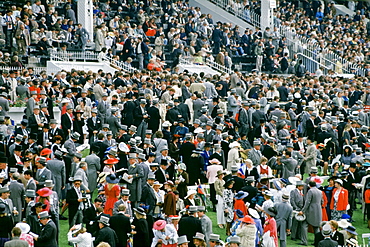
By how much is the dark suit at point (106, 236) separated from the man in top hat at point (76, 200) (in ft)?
6.74

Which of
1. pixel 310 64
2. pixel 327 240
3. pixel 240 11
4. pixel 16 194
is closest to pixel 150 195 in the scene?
pixel 16 194

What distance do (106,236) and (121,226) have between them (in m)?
0.52

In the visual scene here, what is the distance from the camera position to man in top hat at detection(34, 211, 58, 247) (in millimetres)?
13039

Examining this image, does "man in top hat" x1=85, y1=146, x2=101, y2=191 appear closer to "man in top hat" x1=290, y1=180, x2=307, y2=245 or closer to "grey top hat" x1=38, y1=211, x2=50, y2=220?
"grey top hat" x1=38, y1=211, x2=50, y2=220

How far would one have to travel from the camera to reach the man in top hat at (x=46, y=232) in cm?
1304

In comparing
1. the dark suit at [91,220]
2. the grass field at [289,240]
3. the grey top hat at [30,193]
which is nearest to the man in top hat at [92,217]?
the dark suit at [91,220]

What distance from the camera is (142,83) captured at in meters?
24.3

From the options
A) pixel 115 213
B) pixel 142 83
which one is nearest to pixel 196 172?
pixel 115 213

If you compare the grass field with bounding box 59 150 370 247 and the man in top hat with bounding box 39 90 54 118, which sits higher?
the man in top hat with bounding box 39 90 54 118

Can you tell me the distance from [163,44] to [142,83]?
8993mm

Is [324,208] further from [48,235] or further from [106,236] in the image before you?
[48,235]

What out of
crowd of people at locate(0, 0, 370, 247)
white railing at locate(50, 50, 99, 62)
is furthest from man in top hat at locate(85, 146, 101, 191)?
white railing at locate(50, 50, 99, 62)

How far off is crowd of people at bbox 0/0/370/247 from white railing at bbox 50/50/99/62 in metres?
0.39

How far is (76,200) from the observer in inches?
590
